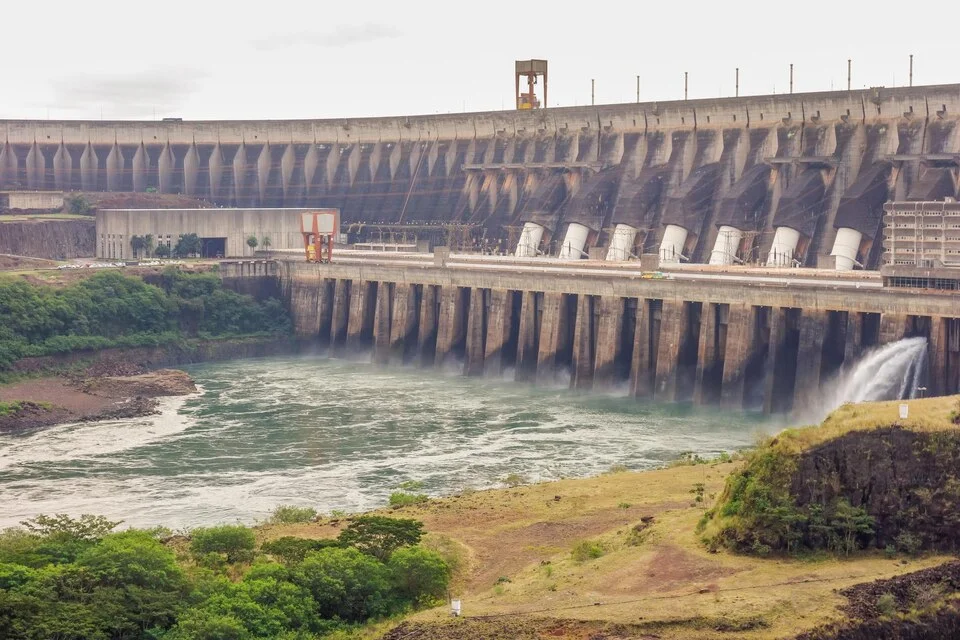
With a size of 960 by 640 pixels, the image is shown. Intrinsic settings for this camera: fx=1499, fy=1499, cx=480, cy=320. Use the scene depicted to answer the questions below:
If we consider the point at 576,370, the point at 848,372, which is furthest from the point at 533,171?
the point at 848,372

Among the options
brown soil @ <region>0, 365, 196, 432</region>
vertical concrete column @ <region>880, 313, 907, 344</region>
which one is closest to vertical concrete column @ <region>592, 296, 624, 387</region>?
vertical concrete column @ <region>880, 313, 907, 344</region>

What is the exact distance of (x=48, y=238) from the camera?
344ft

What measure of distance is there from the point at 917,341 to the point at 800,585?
28.9 meters

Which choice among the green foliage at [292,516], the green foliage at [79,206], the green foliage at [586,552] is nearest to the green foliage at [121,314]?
the green foliage at [79,206]

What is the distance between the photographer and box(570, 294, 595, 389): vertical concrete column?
237 feet

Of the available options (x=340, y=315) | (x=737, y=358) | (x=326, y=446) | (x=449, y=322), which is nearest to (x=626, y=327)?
(x=737, y=358)

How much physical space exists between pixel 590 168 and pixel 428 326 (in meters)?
22.3

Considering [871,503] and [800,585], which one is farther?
[871,503]

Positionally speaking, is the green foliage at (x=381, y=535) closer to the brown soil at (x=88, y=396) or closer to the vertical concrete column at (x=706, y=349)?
the vertical concrete column at (x=706, y=349)

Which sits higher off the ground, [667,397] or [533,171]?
[533,171]

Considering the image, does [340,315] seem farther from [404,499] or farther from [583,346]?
[404,499]

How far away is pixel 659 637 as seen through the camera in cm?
2900

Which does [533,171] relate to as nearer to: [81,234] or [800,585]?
[81,234]

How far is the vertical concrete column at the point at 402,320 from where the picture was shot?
3364 inches
